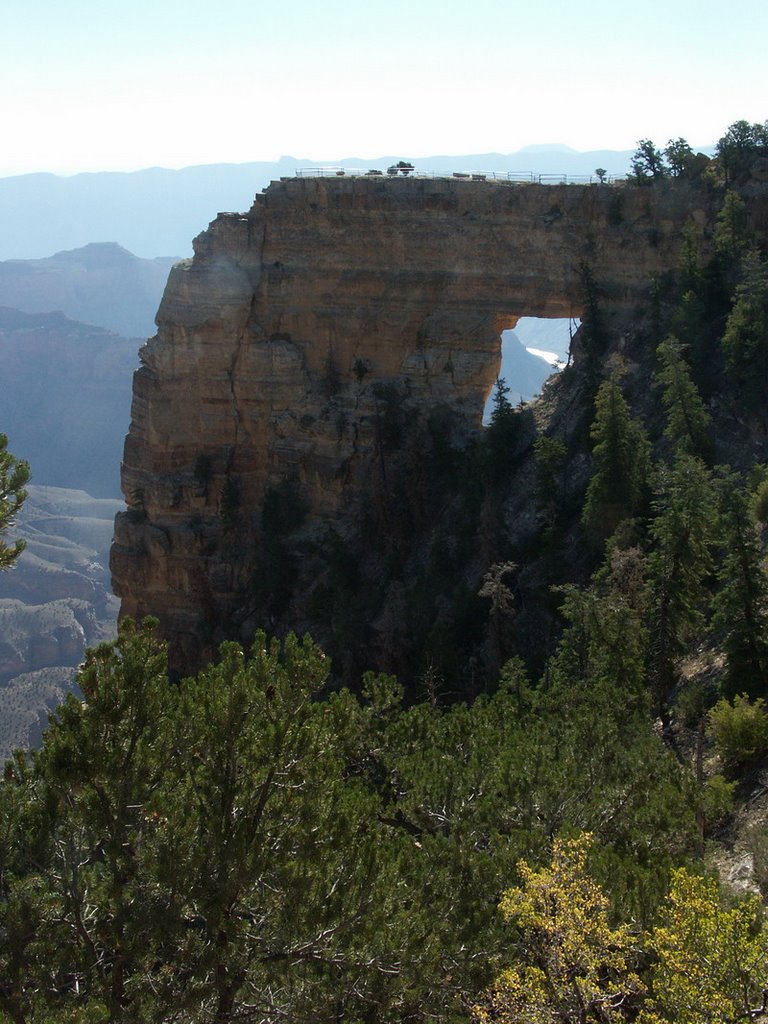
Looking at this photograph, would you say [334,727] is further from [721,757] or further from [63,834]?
[721,757]

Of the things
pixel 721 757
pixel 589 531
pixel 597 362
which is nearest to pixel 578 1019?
pixel 721 757

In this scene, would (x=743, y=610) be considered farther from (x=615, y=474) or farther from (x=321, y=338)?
(x=321, y=338)

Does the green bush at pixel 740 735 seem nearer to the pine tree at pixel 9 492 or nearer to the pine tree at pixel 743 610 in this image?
the pine tree at pixel 743 610

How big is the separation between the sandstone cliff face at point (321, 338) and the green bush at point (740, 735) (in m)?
25.3

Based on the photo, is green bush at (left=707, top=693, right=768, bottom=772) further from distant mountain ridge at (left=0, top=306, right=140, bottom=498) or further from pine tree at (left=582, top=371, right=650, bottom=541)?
distant mountain ridge at (left=0, top=306, right=140, bottom=498)

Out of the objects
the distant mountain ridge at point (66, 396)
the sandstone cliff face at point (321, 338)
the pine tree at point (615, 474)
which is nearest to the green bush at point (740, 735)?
the pine tree at point (615, 474)

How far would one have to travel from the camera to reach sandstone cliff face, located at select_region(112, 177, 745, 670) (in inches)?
1682

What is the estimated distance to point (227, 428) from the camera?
46.7 meters

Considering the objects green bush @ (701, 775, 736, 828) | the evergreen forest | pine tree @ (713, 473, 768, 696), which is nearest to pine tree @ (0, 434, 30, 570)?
the evergreen forest

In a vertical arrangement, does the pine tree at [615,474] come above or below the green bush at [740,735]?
above

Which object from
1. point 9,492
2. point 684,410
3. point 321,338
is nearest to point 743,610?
point 684,410

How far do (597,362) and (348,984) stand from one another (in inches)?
1242

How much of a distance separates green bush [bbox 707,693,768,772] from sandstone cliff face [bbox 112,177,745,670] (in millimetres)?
25298

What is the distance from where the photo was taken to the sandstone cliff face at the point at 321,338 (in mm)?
42719
